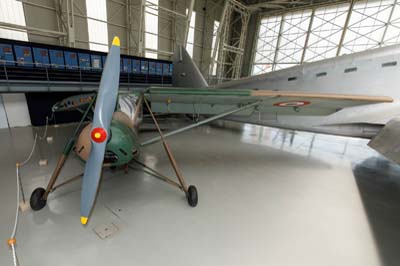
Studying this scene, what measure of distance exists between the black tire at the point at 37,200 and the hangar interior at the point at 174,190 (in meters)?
0.09

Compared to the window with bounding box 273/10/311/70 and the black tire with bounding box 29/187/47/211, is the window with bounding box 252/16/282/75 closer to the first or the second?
the window with bounding box 273/10/311/70

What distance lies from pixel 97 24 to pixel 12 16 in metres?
3.60

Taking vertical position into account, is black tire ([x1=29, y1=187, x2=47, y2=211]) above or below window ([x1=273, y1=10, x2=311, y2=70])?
below

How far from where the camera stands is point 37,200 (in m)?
2.46

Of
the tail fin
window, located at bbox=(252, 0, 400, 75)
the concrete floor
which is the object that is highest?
window, located at bbox=(252, 0, 400, 75)

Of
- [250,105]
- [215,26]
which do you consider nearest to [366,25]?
[215,26]

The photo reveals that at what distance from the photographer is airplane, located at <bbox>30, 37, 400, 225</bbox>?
5.99ft

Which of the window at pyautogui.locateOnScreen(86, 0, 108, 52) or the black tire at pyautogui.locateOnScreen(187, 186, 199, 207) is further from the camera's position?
the window at pyautogui.locateOnScreen(86, 0, 108, 52)

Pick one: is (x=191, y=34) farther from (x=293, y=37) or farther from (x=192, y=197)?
(x=192, y=197)

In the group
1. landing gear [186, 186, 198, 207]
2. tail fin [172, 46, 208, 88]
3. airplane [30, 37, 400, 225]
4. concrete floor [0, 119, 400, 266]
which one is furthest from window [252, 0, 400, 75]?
landing gear [186, 186, 198, 207]

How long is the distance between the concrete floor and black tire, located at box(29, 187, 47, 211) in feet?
0.28

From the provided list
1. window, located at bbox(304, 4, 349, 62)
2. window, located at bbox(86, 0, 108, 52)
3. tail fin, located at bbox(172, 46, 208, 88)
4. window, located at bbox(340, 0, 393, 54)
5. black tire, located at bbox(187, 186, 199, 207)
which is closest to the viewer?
black tire, located at bbox(187, 186, 199, 207)

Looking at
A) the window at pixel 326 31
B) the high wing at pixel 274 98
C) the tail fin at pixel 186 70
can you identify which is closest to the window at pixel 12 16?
the tail fin at pixel 186 70

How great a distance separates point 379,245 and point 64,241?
12.1ft
